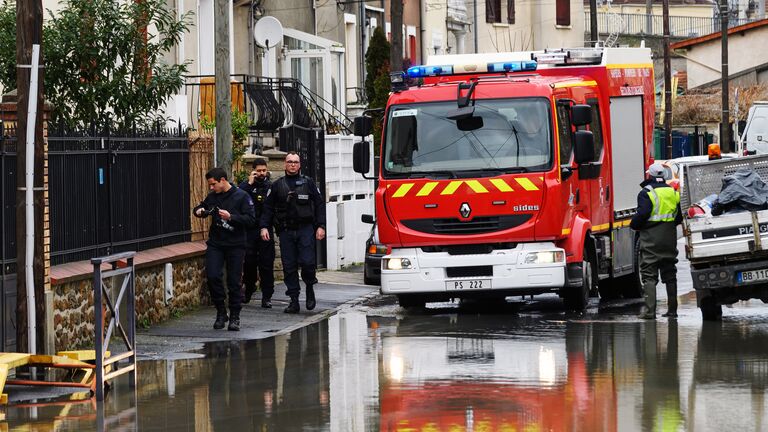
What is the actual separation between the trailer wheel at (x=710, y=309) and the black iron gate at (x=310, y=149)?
889 cm

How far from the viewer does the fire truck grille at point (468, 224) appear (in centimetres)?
1773

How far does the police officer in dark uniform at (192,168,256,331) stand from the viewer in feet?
55.7

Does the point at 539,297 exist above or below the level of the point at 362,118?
below

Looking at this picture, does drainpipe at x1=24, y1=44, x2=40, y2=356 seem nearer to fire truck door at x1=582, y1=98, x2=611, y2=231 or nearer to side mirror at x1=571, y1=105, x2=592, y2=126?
side mirror at x1=571, y1=105, x2=592, y2=126

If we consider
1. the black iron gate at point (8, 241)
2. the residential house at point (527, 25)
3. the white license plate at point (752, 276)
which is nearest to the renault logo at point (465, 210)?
the white license plate at point (752, 276)

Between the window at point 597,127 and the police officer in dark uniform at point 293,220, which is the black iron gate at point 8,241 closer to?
the police officer in dark uniform at point 293,220

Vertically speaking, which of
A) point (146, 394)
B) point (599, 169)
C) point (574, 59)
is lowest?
point (146, 394)

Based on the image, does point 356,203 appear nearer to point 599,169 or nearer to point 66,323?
point 599,169

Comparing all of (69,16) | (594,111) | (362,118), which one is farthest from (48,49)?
(594,111)

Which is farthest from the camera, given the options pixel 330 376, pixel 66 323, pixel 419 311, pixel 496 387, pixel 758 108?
pixel 758 108

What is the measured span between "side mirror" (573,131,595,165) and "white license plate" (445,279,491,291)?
1.79 metres

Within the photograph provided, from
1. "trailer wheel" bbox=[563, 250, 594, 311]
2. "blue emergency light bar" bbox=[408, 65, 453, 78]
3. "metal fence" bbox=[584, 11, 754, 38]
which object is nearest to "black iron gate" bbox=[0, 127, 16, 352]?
"blue emergency light bar" bbox=[408, 65, 453, 78]

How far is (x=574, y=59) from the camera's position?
20.0m

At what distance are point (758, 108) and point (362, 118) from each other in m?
19.2
